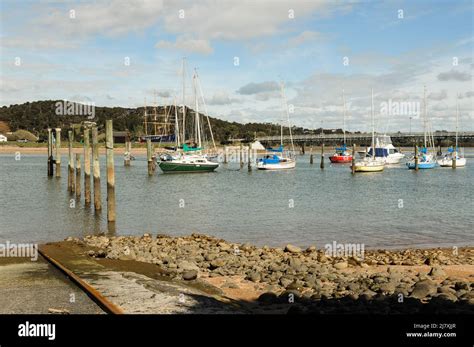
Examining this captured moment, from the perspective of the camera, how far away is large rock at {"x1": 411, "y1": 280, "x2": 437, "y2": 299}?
1284 centimetres

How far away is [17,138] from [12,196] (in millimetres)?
166168

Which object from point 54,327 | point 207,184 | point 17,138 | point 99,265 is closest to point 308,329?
point 54,327

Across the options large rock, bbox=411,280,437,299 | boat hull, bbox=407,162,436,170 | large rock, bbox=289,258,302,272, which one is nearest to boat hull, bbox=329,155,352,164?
boat hull, bbox=407,162,436,170

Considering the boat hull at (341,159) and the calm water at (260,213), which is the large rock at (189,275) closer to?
the calm water at (260,213)

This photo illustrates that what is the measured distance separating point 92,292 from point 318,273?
6.95 m

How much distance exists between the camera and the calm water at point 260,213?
26297 millimetres

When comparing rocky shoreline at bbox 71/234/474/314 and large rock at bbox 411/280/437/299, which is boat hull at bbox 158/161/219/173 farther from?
large rock at bbox 411/280/437/299

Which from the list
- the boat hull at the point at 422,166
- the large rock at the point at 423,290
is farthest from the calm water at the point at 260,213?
the boat hull at the point at 422,166

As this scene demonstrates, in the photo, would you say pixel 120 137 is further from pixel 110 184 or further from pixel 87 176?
pixel 110 184

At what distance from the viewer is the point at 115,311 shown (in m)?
10.2

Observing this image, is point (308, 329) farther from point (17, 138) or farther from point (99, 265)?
point (17, 138)

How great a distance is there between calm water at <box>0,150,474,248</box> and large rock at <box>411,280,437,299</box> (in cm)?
1016

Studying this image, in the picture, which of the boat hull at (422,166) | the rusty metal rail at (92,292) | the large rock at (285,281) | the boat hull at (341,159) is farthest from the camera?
the boat hull at (341,159)

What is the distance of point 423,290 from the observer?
13.0 meters
